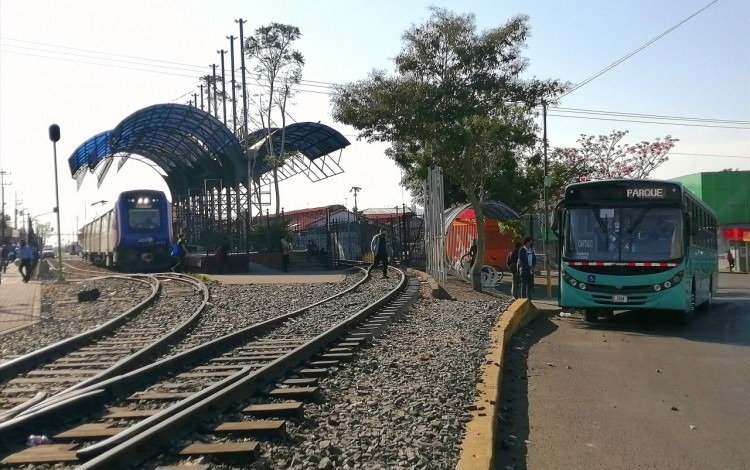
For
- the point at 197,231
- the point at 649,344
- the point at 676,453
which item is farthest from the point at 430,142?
the point at 197,231

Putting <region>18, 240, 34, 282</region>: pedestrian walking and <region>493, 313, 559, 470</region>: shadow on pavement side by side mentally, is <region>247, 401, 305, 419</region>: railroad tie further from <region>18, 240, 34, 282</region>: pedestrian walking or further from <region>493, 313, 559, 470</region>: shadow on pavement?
<region>18, 240, 34, 282</region>: pedestrian walking

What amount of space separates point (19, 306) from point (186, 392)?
43.0 ft

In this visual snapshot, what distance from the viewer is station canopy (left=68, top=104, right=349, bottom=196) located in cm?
3859

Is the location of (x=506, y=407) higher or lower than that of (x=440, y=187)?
lower

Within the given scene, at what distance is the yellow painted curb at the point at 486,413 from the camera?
5.70 meters

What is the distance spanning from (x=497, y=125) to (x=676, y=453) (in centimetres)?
1729

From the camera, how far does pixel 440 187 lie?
77.3ft

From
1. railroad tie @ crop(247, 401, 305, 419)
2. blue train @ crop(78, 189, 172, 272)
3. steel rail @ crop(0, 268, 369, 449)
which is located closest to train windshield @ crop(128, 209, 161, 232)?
blue train @ crop(78, 189, 172, 272)

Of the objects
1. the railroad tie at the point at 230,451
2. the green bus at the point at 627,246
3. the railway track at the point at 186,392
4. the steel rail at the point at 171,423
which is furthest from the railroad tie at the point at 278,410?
the green bus at the point at 627,246

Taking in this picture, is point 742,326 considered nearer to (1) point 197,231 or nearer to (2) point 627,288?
(2) point 627,288

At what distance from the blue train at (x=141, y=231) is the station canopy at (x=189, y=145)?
11.1 ft

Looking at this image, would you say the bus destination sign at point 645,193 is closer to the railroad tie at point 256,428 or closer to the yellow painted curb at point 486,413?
the yellow painted curb at point 486,413

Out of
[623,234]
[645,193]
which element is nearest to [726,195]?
[645,193]

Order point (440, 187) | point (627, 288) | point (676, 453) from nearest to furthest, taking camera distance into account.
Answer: point (676, 453)
point (627, 288)
point (440, 187)
